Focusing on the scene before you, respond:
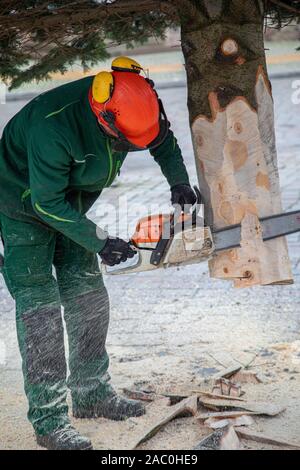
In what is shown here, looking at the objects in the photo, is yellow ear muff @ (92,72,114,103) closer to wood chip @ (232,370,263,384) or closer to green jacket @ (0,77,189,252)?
green jacket @ (0,77,189,252)

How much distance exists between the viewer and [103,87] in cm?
282

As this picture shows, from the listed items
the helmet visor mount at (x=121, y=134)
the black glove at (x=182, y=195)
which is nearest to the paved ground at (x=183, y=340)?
the black glove at (x=182, y=195)

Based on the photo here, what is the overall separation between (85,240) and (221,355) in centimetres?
139

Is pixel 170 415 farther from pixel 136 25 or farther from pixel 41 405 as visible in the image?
pixel 136 25

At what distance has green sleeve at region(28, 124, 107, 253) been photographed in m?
2.79

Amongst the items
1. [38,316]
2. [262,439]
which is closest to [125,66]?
[38,316]

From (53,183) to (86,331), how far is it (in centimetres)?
81

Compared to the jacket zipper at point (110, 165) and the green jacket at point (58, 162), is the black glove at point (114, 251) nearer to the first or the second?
the green jacket at point (58, 162)

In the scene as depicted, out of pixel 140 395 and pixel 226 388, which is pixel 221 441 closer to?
pixel 226 388

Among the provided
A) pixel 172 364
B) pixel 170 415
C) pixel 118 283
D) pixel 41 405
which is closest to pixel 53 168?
pixel 41 405

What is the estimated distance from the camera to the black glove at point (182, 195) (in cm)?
325

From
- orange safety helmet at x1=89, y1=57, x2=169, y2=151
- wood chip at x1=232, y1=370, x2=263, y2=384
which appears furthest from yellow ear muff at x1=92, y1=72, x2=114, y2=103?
wood chip at x1=232, y1=370, x2=263, y2=384

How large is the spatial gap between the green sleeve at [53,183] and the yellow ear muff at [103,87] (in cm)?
21

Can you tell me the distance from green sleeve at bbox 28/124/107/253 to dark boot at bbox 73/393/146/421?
2.90ft
